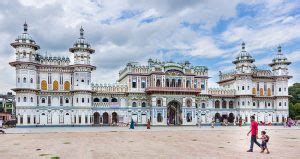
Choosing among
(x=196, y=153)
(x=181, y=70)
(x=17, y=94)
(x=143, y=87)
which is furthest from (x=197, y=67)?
(x=196, y=153)

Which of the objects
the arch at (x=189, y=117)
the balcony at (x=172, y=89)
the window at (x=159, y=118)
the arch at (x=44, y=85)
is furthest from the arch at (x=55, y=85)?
the arch at (x=189, y=117)

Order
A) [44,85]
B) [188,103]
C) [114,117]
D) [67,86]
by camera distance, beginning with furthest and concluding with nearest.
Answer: [188,103] → [114,117] → [67,86] → [44,85]

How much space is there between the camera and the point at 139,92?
211ft

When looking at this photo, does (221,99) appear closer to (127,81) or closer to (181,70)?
(181,70)

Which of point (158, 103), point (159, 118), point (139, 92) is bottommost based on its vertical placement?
point (159, 118)

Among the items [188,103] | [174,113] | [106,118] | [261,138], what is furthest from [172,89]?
[261,138]

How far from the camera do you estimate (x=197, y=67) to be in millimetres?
69875

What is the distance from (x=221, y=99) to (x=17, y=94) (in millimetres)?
41460

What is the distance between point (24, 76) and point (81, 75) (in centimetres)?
976

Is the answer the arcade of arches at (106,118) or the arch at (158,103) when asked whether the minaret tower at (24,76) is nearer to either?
the arcade of arches at (106,118)

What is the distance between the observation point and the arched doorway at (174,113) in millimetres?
65375

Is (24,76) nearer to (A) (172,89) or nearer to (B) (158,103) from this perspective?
(B) (158,103)

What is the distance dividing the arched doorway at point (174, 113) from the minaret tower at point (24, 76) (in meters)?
25.9

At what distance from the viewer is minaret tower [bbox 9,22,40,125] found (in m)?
56.4
